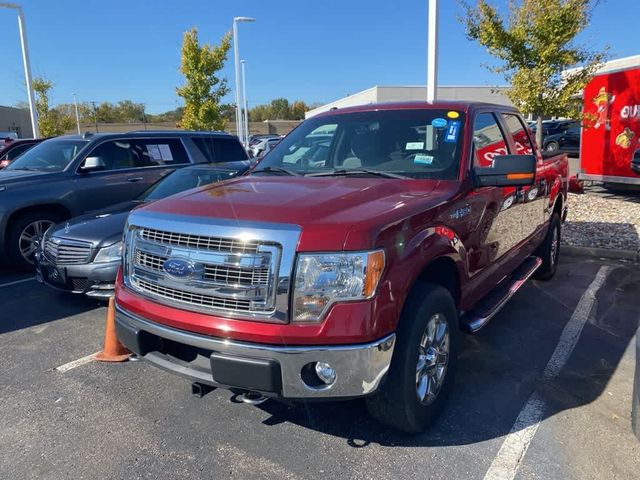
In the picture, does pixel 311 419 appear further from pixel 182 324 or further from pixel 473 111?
pixel 473 111

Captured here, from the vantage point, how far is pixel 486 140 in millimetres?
3963

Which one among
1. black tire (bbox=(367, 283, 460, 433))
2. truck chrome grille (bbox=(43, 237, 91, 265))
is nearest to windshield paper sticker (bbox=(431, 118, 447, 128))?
black tire (bbox=(367, 283, 460, 433))

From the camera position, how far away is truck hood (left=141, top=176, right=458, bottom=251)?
7.88ft

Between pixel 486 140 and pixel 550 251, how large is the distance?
2490 mm

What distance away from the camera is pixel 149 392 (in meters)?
3.51

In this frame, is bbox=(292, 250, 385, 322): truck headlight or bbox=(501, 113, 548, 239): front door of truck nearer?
bbox=(292, 250, 385, 322): truck headlight

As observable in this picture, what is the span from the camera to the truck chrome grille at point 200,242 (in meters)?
2.46

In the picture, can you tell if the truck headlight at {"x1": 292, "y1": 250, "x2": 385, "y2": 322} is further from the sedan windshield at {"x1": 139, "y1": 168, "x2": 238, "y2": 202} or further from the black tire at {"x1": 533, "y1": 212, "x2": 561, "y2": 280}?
the black tire at {"x1": 533, "y1": 212, "x2": 561, "y2": 280}

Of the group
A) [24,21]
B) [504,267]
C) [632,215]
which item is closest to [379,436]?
[504,267]

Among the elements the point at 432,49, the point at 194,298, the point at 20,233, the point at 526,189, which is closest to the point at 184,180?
the point at 20,233

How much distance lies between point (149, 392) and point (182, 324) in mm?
1156

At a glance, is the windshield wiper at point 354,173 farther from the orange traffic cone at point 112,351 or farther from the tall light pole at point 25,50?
the tall light pole at point 25,50

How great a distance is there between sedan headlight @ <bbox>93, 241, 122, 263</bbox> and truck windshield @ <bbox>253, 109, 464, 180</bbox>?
1761 millimetres

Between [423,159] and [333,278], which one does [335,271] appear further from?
[423,159]
